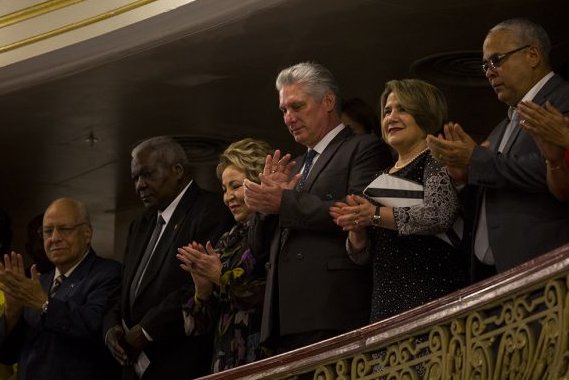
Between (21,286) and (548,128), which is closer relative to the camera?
(548,128)

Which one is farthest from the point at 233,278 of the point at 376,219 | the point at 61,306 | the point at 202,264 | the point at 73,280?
the point at 73,280

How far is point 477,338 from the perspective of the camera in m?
4.20

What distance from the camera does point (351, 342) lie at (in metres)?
4.66

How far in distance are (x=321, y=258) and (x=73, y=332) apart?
1.42 metres

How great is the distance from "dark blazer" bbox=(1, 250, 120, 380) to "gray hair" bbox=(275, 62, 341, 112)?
137cm

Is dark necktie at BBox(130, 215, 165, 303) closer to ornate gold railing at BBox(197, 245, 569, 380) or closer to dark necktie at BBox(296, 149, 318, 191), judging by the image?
dark necktie at BBox(296, 149, 318, 191)

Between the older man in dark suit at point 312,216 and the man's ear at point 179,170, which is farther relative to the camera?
the man's ear at point 179,170

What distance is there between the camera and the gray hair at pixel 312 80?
5.41m

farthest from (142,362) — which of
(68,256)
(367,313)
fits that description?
(367,313)

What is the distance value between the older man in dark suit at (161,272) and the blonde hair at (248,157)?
1.13ft

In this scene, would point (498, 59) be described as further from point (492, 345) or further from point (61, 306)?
point (61, 306)

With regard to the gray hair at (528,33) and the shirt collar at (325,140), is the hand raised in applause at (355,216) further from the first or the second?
the gray hair at (528,33)

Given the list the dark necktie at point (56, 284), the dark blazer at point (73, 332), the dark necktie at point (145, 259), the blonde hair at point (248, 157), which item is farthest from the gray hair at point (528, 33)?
the dark necktie at point (56, 284)

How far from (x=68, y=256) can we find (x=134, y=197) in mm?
3044
